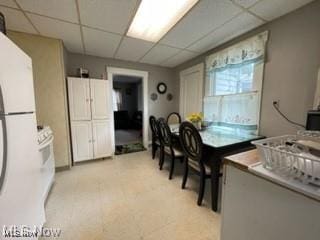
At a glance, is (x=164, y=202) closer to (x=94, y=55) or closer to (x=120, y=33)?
(x=120, y=33)

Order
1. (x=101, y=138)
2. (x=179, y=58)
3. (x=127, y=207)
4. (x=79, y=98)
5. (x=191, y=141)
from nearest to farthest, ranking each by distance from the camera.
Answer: (x=127, y=207), (x=191, y=141), (x=79, y=98), (x=101, y=138), (x=179, y=58)

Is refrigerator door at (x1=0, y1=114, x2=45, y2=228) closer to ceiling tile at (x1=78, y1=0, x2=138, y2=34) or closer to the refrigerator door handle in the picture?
the refrigerator door handle

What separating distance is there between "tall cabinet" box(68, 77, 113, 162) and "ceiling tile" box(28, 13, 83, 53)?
67 centimetres

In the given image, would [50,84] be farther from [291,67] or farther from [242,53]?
[291,67]

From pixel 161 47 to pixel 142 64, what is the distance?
1133mm

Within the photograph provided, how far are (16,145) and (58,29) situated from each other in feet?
6.63

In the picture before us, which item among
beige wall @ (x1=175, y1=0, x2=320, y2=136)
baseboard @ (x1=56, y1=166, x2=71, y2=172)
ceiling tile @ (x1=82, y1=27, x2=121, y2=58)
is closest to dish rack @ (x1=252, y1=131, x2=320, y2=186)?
beige wall @ (x1=175, y1=0, x2=320, y2=136)

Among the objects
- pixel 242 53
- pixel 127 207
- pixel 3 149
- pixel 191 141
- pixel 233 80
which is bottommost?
pixel 127 207

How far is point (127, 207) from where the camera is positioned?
69.2 inches

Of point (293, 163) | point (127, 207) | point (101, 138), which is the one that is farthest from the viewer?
point (101, 138)

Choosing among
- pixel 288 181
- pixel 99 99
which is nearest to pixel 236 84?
pixel 288 181

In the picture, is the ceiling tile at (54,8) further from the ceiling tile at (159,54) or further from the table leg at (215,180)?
the table leg at (215,180)

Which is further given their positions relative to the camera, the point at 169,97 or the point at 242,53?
the point at 169,97

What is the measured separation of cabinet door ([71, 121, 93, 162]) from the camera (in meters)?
2.88
